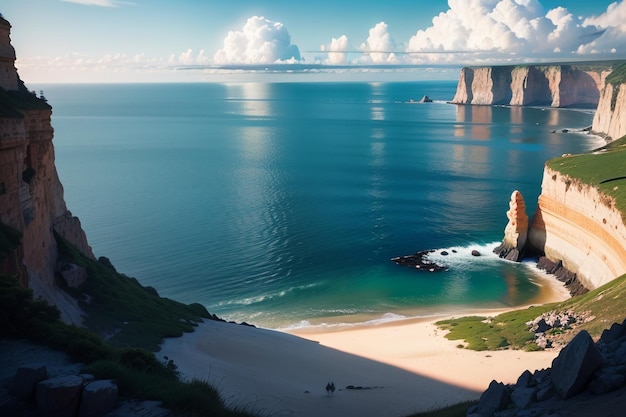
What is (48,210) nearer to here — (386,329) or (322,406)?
(322,406)

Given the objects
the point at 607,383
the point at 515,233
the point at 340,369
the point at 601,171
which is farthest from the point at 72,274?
the point at 601,171

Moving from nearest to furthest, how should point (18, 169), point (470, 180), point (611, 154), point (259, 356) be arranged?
point (18, 169)
point (259, 356)
point (611, 154)
point (470, 180)

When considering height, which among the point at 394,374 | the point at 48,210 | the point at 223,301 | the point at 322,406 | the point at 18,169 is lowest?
the point at 223,301

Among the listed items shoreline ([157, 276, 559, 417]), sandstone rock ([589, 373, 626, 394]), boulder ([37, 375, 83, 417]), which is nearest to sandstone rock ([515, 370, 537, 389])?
sandstone rock ([589, 373, 626, 394])

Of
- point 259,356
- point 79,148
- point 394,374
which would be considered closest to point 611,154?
point 394,374

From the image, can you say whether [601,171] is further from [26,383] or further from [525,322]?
[26,383]
